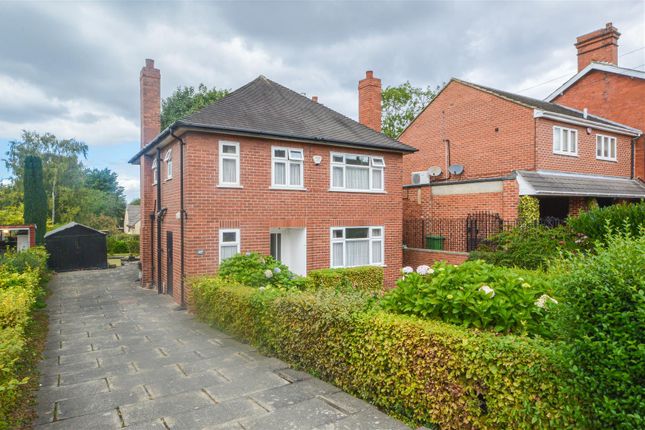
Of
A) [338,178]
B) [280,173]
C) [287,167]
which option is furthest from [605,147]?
→ [280,173]

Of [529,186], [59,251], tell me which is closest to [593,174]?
[529,186]

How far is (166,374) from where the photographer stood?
20.4 ft

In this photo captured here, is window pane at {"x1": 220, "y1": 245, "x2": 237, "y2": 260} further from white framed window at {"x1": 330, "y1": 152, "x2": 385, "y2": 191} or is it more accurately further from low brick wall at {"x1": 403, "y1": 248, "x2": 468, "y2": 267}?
low brick wall at {"x1": 403, "y1": 248, "x2": 468, "y2": 267}

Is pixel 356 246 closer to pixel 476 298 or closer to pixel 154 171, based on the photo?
pixel 154 171

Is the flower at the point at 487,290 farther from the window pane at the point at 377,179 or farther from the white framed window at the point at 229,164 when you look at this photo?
the window pane at the point at 377,179

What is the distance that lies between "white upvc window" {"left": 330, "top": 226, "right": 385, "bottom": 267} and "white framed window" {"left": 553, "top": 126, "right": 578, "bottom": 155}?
28.2ft

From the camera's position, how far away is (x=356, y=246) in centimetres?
1388

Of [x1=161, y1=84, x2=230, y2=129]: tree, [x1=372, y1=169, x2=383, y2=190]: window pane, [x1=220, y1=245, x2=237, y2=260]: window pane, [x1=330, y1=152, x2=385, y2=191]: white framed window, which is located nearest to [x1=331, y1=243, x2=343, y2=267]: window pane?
[x1=330, y1=152, x2=385, y2=191]: white framed window

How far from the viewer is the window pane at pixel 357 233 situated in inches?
542

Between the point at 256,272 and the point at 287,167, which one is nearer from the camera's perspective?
the point at 256,272

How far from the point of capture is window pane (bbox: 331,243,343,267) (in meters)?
13.4

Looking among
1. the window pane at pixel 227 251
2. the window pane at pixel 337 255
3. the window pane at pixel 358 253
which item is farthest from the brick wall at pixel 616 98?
the window pane at pixel 227 251

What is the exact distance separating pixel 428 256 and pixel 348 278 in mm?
5761

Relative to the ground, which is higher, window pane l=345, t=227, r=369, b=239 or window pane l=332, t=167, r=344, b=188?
window pane l=332, t=167, r=344, b=188
